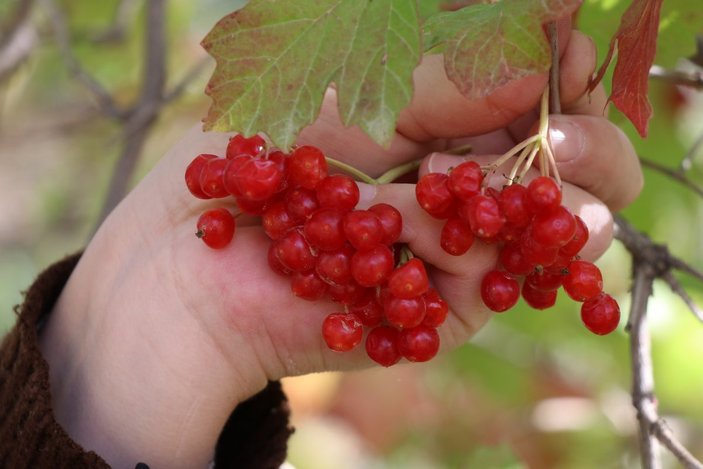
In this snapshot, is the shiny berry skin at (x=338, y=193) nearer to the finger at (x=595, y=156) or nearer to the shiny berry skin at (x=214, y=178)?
the shiny berry skin at (x=214, y=178)

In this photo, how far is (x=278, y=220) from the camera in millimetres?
832

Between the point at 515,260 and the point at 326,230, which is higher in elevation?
the point at 326,230

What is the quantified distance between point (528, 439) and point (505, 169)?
3.97ft

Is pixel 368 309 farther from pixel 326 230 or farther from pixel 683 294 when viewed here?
pixel 683 294

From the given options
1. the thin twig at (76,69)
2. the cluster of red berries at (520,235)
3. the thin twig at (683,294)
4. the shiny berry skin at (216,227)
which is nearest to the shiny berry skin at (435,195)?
the cluster of red berries at (520,235)

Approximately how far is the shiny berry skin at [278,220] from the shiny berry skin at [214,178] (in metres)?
0.05

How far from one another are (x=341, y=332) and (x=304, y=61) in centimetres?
26

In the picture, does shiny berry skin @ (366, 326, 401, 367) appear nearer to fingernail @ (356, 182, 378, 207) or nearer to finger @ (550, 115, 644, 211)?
fingernail @ (356, 182, 378, 207)

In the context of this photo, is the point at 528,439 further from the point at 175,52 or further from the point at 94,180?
the point at 94,180

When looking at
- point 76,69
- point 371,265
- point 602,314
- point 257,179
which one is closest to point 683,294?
point 602,314

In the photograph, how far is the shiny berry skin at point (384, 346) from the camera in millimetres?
846

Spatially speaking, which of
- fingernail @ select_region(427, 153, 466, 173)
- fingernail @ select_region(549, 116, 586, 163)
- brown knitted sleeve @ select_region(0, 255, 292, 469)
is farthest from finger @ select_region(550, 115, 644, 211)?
brown knitted sleeve @ select_region(0, 255, 292, 469)

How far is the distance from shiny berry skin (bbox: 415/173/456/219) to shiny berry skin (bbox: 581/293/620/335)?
0.19 meters

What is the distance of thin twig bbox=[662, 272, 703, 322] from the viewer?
95 cm
